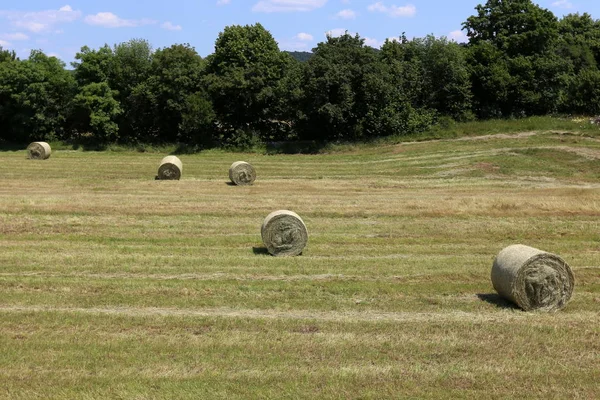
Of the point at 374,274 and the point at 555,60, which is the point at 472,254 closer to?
the point at 374,274

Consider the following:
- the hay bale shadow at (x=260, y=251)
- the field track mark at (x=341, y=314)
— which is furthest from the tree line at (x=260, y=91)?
the field track mark at (x=341, y=314)

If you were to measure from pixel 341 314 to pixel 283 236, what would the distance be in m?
5.95

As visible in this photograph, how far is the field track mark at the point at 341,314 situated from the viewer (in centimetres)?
1295

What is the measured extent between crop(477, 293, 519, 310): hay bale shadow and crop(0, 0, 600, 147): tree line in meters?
40.5

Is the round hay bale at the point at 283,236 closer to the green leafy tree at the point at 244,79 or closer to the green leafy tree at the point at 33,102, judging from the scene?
the green leafy tree at the point at 244,79

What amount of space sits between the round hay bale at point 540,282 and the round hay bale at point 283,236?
661 cm

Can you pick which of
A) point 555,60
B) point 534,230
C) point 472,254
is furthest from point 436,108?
point 472,254

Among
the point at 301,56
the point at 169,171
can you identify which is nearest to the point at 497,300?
the point at 169,171

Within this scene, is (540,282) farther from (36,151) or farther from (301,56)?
(301,56)

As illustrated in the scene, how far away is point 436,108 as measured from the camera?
198 feet

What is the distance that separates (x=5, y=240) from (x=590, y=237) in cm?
1668

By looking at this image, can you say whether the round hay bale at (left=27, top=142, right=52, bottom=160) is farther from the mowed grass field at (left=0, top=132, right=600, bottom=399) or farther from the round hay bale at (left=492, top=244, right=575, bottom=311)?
the round hay bale at (left=492, top=244, right=575, bottom=311)

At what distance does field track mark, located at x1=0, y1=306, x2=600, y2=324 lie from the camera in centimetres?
1295

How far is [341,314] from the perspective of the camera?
13.2 m
